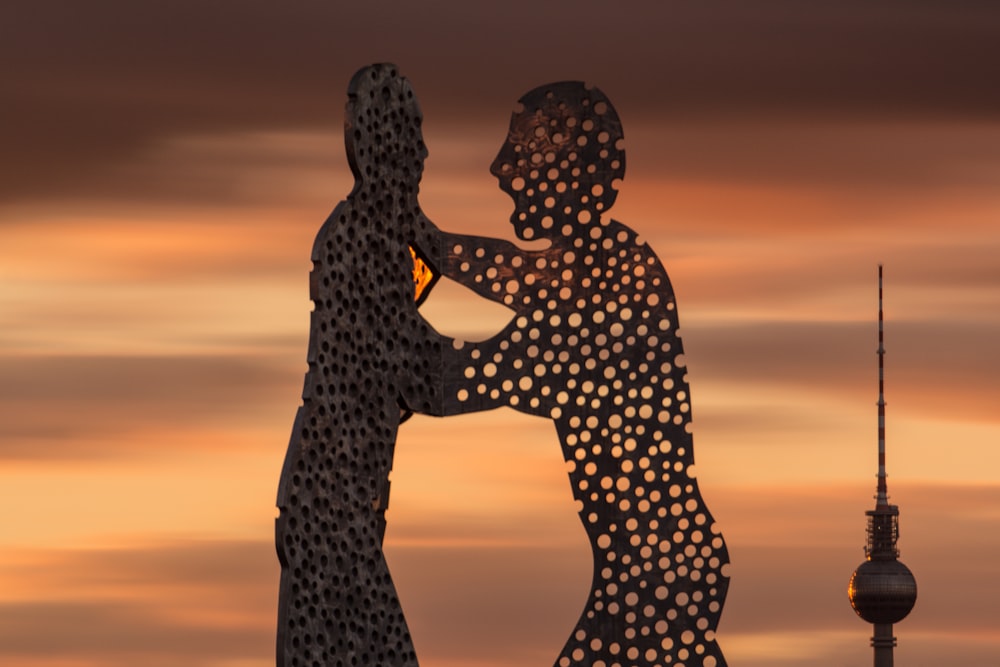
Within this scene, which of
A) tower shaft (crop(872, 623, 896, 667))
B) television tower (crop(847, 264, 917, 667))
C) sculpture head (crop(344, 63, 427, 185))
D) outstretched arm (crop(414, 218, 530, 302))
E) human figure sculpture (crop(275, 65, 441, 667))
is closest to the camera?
human figure sculpture (crop(275, 65, 441, 667))

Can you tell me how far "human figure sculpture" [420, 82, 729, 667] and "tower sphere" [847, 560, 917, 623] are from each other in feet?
268

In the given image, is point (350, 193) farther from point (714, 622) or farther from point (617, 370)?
point (714, 622)

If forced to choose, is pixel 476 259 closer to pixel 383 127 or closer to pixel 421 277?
pixel 421 277

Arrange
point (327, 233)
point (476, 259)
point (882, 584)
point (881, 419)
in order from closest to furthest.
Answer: point (327, 233), point (476, 259), point (881, 419), point (882, 584)

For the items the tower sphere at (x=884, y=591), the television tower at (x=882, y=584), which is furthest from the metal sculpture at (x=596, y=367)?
the tower sphere at (x=884, y=591)

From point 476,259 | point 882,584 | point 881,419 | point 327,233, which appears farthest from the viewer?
A: point 882,584

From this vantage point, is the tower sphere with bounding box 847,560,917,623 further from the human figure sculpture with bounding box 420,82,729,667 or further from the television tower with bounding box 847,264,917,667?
the human figure sculpture with bounding box 420,82,729,667

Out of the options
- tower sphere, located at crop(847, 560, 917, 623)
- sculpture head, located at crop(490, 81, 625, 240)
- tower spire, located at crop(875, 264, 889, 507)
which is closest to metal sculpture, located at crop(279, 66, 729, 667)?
sculpture head, located at crop(490, 81, 625, 240)

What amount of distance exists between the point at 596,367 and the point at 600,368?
4 centimetres

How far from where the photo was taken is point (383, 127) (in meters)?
22.3

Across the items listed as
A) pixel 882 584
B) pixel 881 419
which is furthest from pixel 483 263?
pixel 882 584

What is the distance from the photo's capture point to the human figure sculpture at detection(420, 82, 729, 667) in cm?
2292

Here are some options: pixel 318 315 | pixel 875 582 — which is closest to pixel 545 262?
pixel 318 315

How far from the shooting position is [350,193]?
72.4 feet
